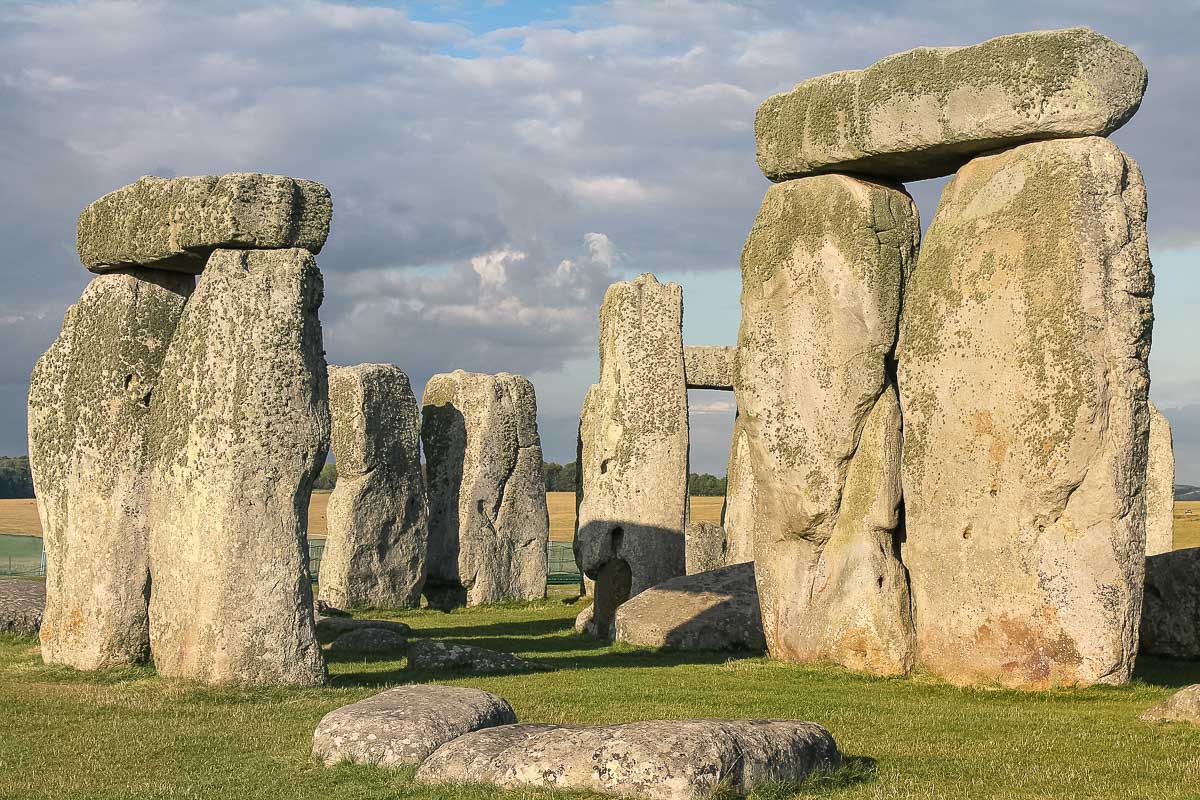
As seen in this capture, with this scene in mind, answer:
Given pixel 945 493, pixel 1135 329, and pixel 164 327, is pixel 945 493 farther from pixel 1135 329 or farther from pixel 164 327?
pixel 164 327

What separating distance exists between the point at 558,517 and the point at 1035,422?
45985 mm

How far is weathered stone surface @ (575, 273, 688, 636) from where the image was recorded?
17.7 metres

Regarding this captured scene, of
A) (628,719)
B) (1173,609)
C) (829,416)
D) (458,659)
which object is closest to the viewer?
(628,719)

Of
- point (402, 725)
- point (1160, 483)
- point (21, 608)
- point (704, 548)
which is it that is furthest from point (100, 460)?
point (1160, 483)

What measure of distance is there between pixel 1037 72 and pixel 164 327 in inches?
297

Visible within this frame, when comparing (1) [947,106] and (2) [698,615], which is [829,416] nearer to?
(1) [947,106]

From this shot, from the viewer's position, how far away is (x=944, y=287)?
41.4 feet

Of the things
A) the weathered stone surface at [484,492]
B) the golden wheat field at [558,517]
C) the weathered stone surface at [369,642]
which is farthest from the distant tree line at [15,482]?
the weathered stone surface at [369,642]

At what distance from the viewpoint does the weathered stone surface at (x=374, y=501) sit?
72.0 feet

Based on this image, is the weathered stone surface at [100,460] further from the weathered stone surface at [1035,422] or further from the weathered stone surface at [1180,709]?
the weathered stone surface at [1180,709]

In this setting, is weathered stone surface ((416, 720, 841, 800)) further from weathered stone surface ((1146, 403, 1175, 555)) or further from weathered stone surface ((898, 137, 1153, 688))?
weathered stone surface ((1146, 403, 1175, 555))

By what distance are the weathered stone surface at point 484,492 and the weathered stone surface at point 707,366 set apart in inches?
125

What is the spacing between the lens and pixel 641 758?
21.9ft

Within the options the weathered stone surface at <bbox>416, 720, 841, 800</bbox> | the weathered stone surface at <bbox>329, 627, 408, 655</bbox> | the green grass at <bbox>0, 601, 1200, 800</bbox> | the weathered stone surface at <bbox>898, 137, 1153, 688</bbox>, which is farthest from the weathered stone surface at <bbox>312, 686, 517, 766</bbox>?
the weathered stone surface at <bbox>329, 627, 408, 655</bbox>
